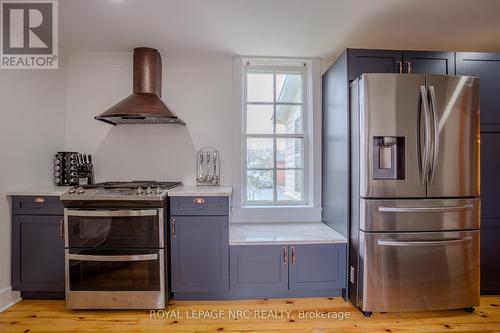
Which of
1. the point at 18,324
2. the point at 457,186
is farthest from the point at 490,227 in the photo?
the point at 18,324

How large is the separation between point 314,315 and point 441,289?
3.36ft

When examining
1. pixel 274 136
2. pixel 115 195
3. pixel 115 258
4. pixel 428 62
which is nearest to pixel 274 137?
pixel 274 136

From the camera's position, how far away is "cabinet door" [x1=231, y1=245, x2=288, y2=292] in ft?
7.36

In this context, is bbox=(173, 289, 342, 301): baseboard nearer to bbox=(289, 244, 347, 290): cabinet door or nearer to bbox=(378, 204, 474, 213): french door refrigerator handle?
bbox=(289, 244, 347, 290): cabinet door

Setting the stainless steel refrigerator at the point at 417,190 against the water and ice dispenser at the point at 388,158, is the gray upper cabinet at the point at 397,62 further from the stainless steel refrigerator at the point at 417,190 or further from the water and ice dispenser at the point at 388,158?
the water and ice dispenser at the point at 388,158

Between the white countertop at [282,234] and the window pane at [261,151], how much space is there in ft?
2.24

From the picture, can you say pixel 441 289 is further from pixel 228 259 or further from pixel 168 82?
pixel 168 82

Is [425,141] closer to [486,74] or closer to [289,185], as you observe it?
[486,74]

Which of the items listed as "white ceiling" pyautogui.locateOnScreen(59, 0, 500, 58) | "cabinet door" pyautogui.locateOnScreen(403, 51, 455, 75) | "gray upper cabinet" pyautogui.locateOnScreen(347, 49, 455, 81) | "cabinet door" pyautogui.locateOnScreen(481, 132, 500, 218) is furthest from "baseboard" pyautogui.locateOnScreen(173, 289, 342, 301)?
"white ceiling" pyautogui.locateOnScreen(59, 0, 500, 58)

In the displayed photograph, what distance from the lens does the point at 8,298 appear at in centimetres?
218

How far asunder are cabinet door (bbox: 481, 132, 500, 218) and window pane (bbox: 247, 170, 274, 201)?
1943 mm

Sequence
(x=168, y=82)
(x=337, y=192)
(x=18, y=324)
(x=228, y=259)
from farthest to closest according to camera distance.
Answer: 1. (x=168, y=82)
2. (x=337, y=192)
3. (x=228, y=259)
4. (x=18, y=324)

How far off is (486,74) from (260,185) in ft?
7.70

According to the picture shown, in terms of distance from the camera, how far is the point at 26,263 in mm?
2215
